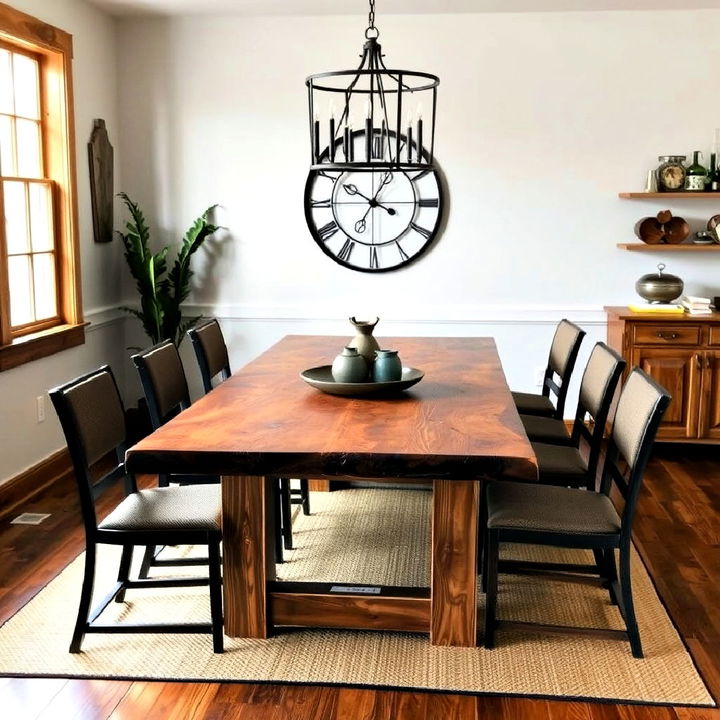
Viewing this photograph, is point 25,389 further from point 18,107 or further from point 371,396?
point 371,396

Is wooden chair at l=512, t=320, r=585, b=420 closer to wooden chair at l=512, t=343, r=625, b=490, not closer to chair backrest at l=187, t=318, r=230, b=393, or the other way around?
wooden chair at l=512, t=343, r=625, b=490

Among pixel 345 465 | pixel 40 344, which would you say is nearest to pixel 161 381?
pixel 345 465

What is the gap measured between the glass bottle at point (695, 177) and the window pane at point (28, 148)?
352 centimetres

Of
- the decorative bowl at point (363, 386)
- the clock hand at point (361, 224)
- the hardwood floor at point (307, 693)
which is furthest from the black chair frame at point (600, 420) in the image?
the clock hand at point (361, 224)

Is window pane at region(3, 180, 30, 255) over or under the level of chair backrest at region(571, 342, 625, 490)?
over

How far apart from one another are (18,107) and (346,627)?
121 inches

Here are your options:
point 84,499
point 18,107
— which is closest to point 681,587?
point 84,499

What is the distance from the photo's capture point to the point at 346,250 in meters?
5.45

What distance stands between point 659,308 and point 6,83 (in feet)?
11.7

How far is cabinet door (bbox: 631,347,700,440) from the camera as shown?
16.1ft

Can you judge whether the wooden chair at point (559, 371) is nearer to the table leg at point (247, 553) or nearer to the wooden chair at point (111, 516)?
the table leg at point (247, 553)

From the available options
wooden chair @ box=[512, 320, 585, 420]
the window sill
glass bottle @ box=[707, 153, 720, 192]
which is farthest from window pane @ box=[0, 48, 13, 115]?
glass bottle @ box=[707, 153, 720, 192]

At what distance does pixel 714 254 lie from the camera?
529 cm

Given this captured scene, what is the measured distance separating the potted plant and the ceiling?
110cm
